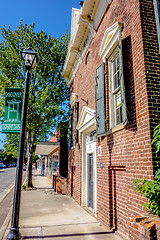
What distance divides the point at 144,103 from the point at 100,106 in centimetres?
234

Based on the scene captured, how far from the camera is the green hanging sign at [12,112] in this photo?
5.30 meters

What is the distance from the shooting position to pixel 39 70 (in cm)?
1434

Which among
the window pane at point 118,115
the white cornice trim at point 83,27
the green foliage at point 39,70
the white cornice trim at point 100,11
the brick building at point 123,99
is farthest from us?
the green foliage at point 39,70

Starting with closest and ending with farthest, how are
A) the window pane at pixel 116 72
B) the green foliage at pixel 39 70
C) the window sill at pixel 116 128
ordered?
1. the window sill at pixel 116 128
2. the window pane at pixel 116 72
3. the green foliage at pixel 39 70

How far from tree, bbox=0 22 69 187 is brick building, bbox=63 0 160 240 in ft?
19.3

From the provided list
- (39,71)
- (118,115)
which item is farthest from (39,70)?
(118,115)

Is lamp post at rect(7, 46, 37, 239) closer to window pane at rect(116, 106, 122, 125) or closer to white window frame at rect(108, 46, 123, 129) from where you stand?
white window frame at rect(108, 46, 123, 129)

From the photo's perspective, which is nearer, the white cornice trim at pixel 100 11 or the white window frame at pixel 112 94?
the white window frame at pixel 112 94

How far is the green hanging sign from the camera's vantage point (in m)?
5.30

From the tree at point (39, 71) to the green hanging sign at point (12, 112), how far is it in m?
7.52

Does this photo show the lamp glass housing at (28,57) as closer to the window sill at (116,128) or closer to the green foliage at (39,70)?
the window sill at (116,128)

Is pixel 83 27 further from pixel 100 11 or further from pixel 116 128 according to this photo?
pixel 116 128

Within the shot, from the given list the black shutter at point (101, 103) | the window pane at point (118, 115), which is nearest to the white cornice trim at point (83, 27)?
the black shutter at point (101, 103)

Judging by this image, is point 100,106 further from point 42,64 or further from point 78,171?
point 42,64
